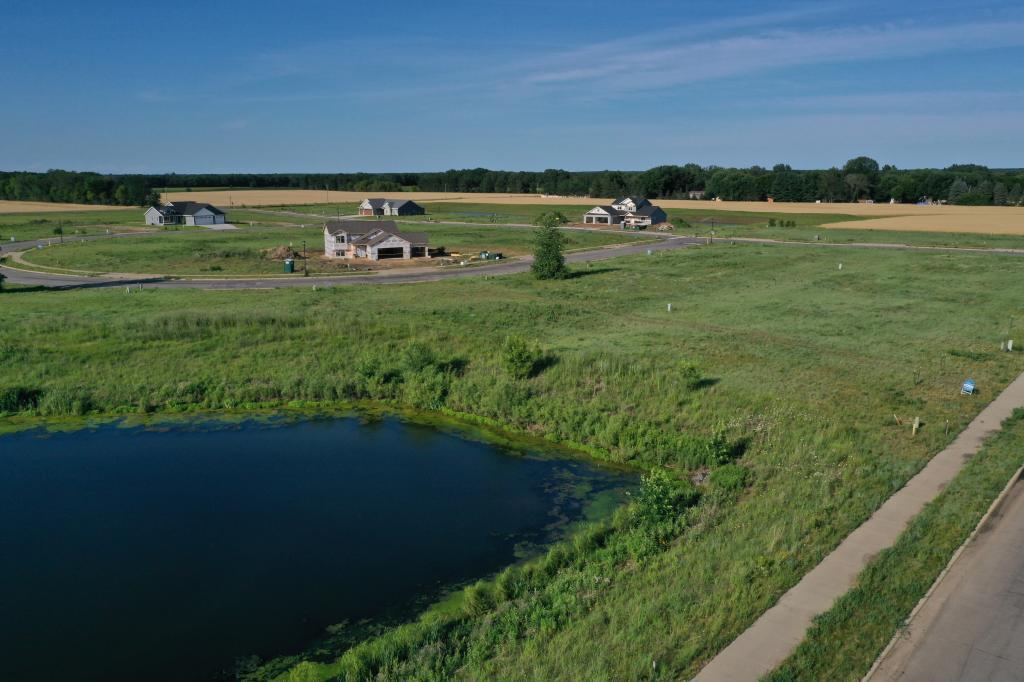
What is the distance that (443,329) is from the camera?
44469 millimetres

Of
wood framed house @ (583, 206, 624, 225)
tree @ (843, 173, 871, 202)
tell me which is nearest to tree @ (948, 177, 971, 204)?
tree @ (843, 173, 871, 202)

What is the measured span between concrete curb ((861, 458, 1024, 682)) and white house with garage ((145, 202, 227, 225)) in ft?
447

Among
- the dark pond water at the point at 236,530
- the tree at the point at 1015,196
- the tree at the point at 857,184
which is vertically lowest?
the dark pond water at the point at 236,530

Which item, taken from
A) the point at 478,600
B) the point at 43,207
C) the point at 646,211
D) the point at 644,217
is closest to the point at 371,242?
the point at 644,217

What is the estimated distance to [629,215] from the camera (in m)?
132

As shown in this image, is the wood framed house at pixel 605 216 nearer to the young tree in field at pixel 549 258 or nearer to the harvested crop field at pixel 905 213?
the harvested crop field at pixel 905 213

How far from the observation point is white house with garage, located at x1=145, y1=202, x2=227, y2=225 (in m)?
133

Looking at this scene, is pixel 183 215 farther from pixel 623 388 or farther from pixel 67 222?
pixel 623 388

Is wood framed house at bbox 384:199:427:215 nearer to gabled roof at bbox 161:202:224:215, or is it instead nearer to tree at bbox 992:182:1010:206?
gabled roof at bbox 161:202:224:215

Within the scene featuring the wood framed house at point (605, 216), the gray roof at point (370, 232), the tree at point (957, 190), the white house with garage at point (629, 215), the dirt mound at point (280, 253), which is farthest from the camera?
the tree at point (957, 190)

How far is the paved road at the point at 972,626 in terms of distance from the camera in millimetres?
14031

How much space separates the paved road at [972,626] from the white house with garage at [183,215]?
453 feet

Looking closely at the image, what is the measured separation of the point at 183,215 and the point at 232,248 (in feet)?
165

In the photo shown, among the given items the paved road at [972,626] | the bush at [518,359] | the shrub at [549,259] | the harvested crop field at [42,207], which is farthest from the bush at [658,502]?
the harvested crop field at [42,207]
